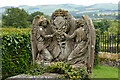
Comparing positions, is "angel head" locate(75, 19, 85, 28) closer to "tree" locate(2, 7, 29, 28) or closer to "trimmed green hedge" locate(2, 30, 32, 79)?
"trimmed green hedge" locate(2, 30, 32, 79)

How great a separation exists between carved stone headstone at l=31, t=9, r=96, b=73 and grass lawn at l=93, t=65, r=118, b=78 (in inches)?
83.9

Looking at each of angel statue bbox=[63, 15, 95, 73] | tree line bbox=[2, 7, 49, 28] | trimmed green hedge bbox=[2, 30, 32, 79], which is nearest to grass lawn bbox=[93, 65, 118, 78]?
angel statue bbox=[63, 15, 95, 73]

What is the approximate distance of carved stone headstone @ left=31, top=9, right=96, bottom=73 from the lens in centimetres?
635

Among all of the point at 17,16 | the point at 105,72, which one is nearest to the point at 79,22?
the point at 105,72

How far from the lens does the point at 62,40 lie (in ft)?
22.2

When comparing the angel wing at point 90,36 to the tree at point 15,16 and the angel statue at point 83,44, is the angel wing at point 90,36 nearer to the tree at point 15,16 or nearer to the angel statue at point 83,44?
the angel statue at point 83,44

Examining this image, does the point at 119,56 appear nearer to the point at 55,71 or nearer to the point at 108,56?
the point at 108,56

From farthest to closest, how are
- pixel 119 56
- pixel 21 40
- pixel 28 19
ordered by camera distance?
pixel 28 19 → pixel 119 56 → pixel 21 40

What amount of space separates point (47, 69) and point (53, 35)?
113 centimetres

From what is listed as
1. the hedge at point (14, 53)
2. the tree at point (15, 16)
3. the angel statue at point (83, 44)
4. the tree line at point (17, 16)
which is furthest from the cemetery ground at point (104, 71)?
the tree at point (15, 16)

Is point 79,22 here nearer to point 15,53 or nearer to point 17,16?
point 15,53

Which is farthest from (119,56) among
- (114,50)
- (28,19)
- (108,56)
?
(28,19)

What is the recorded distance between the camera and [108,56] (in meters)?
10.8

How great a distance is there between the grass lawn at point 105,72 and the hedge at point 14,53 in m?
2.99
